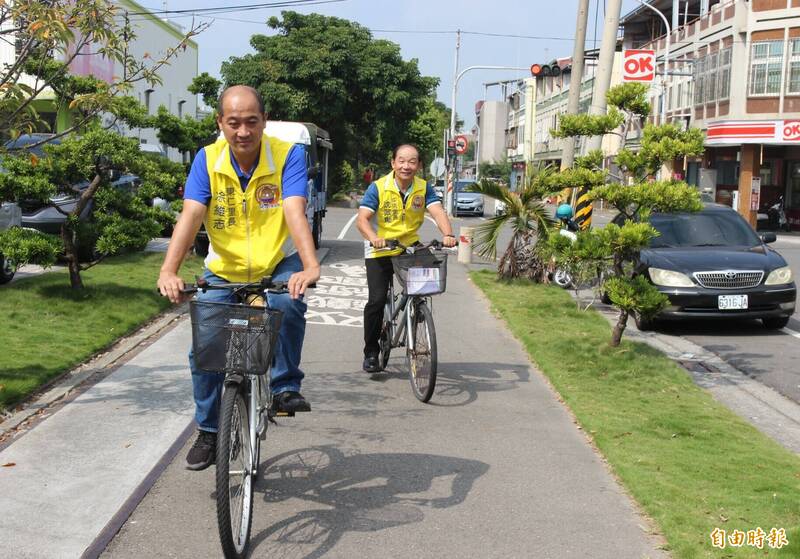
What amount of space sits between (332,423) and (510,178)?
3525 inches

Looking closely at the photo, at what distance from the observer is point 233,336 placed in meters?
4.19

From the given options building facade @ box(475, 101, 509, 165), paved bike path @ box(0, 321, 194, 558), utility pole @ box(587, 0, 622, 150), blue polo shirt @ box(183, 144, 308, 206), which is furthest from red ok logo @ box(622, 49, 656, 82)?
building facade @ box(475, 101, 509, 165)

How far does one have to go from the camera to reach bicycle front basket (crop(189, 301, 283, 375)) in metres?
4.18

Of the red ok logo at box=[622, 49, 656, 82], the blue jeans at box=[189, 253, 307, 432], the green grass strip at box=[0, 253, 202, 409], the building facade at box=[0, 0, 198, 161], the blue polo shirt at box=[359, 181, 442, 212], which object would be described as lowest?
the green grass strip at box=[0, 253, 202, 409]

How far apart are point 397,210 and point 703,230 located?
6.34 m

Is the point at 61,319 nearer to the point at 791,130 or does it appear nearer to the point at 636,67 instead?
the point at 636,67

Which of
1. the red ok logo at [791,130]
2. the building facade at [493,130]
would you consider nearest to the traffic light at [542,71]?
the red ok logo at [791,130]

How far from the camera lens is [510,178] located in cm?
9512

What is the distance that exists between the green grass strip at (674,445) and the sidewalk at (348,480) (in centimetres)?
18

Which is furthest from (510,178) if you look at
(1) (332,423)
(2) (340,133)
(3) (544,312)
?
(1) (332,423)

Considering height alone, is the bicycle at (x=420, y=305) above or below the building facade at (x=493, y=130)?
below

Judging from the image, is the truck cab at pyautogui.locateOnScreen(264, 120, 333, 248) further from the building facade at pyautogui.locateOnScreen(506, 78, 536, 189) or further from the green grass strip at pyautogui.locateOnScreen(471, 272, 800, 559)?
the building facade at pyautogui.locateOnScreen(506, 78, 536, 189)

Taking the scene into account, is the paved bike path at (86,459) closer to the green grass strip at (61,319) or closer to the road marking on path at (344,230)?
the green grass strip at (61,319)

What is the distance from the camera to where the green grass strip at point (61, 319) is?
8.05 meters
